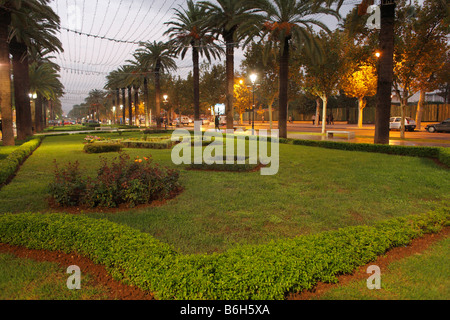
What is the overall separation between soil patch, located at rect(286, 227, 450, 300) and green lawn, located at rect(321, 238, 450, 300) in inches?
3.8

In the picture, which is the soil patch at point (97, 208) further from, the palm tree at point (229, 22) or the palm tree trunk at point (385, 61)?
the palm tree at point (229, 22)

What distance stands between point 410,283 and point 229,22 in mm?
21129

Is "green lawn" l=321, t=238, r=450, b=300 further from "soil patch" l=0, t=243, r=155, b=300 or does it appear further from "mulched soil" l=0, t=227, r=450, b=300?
"soil patch" l=0, t=243, r=155, b=300

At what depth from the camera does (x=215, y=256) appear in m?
3.47

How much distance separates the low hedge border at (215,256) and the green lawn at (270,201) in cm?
82

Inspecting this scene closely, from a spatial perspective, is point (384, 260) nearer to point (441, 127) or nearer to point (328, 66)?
point (328, 66)

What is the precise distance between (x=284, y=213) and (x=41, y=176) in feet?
26.6

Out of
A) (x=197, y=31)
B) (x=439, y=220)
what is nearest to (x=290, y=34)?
(x=197, y=31)

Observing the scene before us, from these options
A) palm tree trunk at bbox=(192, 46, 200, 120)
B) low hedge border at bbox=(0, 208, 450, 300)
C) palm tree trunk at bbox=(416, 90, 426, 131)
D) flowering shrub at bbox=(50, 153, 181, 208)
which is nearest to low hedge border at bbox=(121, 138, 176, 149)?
palm tree trunk at bbox=(192, 46, 200, 120)

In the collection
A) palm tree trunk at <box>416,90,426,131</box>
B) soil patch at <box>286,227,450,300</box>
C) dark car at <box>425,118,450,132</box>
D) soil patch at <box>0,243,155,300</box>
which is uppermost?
palm tree trunk at <box>416,90,426,131</box>

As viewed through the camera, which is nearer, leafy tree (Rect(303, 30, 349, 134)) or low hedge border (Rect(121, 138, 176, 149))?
low hedge border (Rect(121, 138, 176, 149))

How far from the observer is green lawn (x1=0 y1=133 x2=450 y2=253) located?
16.6 ft

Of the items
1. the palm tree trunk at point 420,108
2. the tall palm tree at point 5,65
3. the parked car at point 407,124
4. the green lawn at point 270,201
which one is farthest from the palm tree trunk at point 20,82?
the palm tree trunk at point 420,108

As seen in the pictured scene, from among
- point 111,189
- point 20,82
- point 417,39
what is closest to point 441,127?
point 417,39
